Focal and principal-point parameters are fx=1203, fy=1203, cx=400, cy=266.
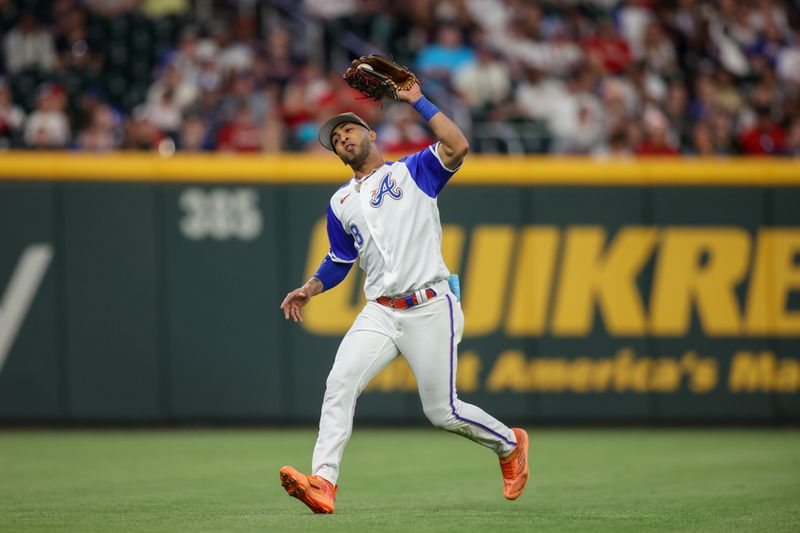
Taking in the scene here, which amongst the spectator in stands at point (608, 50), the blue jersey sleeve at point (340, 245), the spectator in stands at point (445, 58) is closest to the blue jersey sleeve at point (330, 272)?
the blue jersey sleeve at point (340, 245)

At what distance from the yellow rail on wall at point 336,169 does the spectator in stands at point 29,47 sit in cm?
263

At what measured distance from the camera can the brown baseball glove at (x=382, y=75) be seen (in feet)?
21.1

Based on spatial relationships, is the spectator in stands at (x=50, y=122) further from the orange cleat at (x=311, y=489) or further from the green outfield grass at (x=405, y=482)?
the orange cleat at (x=311, y=489)

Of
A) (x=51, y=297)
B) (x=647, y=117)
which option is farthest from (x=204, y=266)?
(x=647, y=117)

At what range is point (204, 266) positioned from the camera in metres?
12.1

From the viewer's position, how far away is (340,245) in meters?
7.00

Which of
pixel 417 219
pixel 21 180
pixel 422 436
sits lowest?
pixel 422 436

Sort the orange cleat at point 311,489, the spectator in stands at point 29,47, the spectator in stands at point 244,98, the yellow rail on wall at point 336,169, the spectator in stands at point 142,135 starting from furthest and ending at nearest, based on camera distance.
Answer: the spectator in stands at point 29,47, the spectator in stands at point 244,98, the spectator in stands at point 142,135, the yellow rail on wall at point 336,169, the orange cleat at point 311,489

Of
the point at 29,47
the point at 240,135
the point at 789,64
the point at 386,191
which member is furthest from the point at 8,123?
the point at 789,64

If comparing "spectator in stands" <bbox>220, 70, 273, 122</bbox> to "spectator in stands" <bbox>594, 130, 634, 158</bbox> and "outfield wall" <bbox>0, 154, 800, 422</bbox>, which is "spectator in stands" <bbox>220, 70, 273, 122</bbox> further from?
"spectator in stands" <bbox>594, 130, 634, 158</bbox>

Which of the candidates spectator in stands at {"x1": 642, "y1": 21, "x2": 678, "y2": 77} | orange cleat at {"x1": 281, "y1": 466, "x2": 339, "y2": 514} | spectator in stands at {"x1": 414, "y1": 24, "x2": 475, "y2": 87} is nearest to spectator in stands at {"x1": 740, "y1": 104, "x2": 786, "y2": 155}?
spectator in stands at {"x1": 642, "y1": 21, "x2": 678, "y2": 77}

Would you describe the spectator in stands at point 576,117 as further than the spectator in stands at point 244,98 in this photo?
Yes

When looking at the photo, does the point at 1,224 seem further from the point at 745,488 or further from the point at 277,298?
the point at 745,488

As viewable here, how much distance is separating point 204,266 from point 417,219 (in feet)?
19.3
